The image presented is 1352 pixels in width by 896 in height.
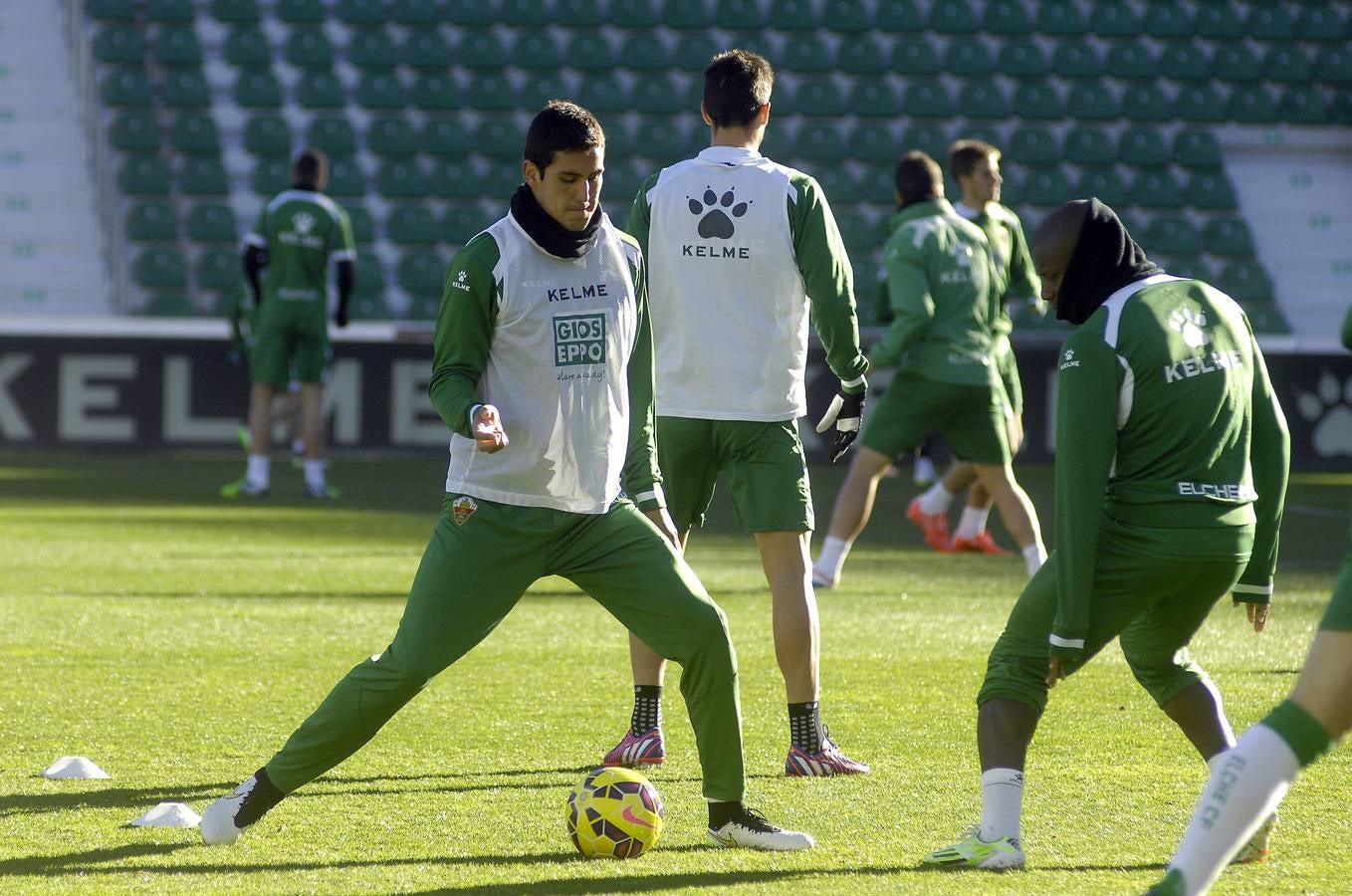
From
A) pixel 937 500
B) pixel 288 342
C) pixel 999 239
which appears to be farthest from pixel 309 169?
pixel 999 239

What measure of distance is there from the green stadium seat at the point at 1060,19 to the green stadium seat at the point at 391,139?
325 inches

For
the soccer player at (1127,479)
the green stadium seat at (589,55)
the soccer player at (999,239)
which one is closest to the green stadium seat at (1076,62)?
the green stadium seat at (589,55)

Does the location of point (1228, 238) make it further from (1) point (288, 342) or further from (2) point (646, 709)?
(2) point (646, 709)

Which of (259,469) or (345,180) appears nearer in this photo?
(259,469)

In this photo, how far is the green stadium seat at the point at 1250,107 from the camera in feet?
80.5

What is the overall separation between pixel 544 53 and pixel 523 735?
1804cm

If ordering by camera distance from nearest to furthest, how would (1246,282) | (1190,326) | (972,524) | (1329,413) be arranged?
(1190,326) < (972,524) < (1329,413) < (1246,282)

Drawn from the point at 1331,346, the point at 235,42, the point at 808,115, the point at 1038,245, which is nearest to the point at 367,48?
the point at 235,42

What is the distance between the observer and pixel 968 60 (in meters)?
24.0

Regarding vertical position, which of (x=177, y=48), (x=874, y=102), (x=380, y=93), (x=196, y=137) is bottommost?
(x=196, y=137)

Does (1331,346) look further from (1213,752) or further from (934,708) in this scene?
(1213,752)

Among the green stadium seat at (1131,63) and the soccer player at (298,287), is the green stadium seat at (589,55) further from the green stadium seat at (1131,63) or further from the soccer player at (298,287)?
the soccer player at (298,287)

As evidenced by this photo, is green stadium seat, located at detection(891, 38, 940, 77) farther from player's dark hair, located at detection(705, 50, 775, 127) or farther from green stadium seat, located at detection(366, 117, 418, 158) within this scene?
player's dark hair, located at detection(705, 50, 775, 127)

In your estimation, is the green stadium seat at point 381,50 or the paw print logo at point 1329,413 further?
the green stadium seat at point 381,50
